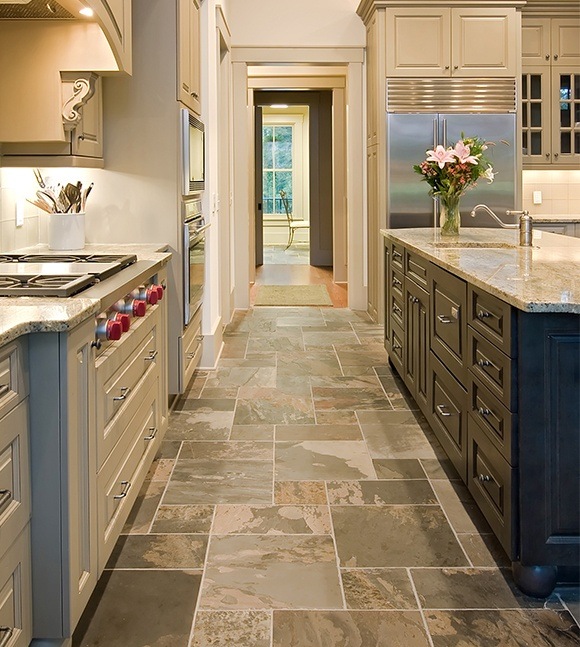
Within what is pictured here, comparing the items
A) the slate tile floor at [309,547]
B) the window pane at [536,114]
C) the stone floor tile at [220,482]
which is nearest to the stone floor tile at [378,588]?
the slate tile floor at [309,547]

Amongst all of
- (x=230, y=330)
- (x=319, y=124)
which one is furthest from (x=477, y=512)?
(x=319, y=124)

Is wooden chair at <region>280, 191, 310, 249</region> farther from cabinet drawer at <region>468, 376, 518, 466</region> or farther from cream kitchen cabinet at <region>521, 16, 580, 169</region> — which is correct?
cabinet drawer at <region>468, 376, 518, 466</region>

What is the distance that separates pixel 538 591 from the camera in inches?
89.4

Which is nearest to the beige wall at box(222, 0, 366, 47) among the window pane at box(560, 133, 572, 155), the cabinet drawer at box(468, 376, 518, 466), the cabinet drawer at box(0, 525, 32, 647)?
the window pane at box(560, 133, 572, 155)

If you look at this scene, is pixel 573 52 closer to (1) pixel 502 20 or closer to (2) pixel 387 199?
(1) pixel 502 20

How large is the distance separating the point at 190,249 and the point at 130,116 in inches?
28.1

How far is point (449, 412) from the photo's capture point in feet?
10.5

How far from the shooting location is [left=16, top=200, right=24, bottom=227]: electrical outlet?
345 centimetres

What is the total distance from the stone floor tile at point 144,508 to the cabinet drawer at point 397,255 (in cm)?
201

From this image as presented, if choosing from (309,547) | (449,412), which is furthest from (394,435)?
(309,547)

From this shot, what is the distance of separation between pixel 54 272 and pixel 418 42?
486 cm

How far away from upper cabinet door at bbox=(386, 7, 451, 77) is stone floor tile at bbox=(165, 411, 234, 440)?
367cm

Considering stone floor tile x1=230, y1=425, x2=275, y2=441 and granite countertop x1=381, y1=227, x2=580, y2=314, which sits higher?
granite countertop x1=381, y1=227, x2=580, y2=314

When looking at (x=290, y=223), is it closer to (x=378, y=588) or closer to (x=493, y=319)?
(x=493, y=319)
